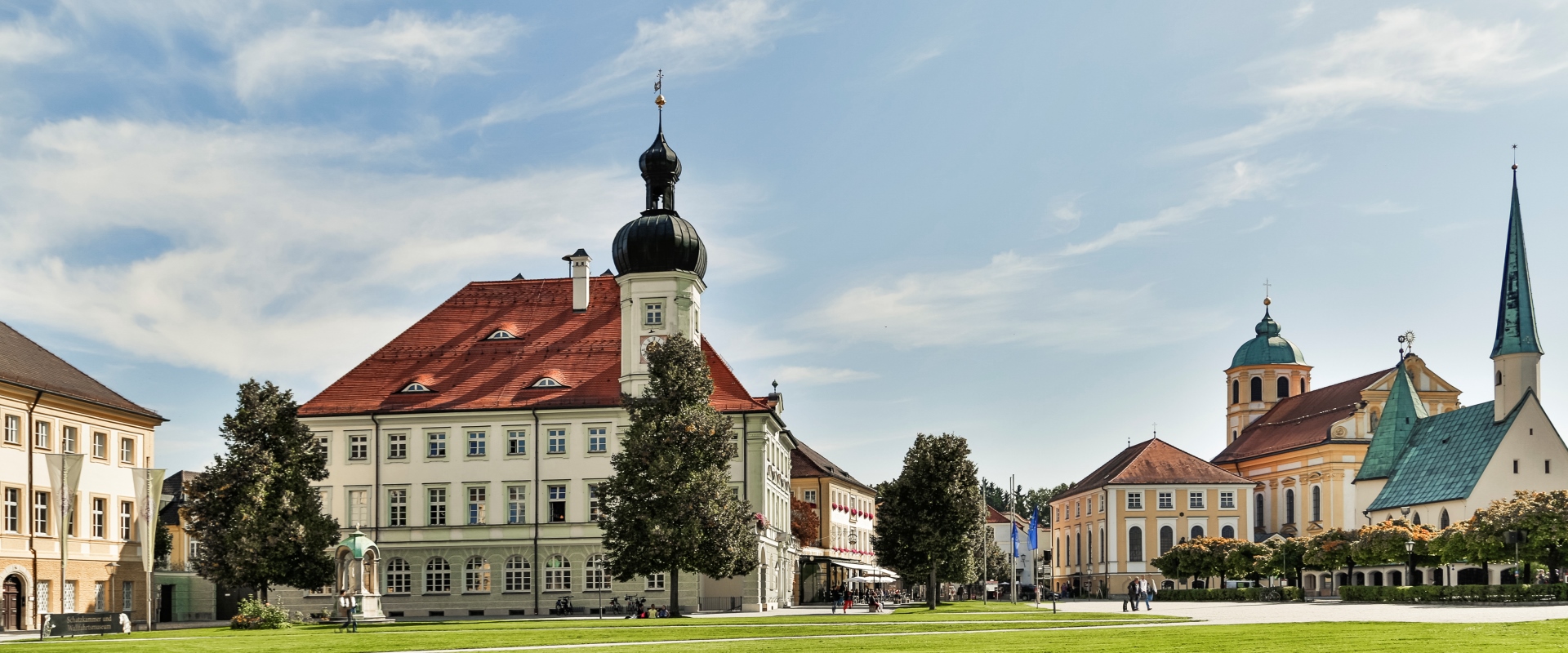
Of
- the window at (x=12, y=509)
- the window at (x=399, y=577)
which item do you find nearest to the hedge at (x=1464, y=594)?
the window at (x=399, y=577)

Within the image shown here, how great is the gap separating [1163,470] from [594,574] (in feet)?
217

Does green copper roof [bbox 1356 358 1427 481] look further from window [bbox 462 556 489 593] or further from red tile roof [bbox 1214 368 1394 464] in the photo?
window [bbox 462 556 489 593]

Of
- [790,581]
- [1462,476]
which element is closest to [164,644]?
[790,581]

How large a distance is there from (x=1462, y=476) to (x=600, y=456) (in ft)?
200

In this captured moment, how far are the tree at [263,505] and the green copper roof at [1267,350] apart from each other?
118m

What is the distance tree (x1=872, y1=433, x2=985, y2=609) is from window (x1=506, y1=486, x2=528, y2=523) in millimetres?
17079

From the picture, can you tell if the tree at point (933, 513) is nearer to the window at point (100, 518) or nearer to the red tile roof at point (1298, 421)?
the window at point (100, 518)

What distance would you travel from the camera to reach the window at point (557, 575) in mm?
69938

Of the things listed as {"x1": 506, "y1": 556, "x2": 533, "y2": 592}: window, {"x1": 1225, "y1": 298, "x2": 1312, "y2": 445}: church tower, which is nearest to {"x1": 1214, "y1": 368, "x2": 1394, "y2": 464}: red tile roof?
{"x1": 1225, "y1": 298, "x2": 1312, "y2": 445}: church tower

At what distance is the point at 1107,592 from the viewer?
12344cm

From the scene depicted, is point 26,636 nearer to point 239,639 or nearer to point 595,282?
point 239,639

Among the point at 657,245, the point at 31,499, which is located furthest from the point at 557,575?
the point at 31,499

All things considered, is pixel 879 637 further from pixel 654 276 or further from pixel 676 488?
pixel 654 276

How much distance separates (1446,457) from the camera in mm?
106000
